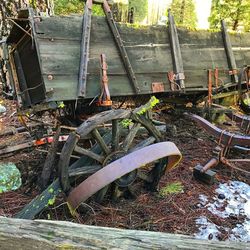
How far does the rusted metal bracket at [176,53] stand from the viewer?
17.5 feet

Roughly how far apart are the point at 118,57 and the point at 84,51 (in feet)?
2.07

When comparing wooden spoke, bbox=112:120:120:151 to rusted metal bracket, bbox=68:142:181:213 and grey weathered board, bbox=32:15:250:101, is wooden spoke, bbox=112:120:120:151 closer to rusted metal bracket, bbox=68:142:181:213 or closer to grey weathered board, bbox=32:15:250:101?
rusted metal bracket, bbox=68:142:181:213

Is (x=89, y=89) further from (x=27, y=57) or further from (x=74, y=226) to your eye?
(x=74, y=226)

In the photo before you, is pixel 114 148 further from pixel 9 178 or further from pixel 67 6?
pixel 67 6

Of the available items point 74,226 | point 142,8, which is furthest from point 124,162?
point 142,8

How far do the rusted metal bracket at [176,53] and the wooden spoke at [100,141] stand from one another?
8.28ft

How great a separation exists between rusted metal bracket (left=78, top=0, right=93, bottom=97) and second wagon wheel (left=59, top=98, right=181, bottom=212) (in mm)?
841

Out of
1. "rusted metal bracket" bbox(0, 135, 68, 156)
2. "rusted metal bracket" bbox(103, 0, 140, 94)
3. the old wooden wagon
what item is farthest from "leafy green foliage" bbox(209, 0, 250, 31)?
"rusted metal bracket" bbox(0, 135, 68, 156)

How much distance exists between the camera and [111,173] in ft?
9.27

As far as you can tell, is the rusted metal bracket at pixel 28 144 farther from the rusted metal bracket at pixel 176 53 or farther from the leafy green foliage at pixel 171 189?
the rusted metal bracket at pixel 176 53

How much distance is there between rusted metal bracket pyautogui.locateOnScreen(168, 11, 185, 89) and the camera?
534 centimetres

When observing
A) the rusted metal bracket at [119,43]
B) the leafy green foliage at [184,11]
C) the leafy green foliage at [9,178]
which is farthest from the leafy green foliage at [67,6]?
the leafy green foliage at [9,178]

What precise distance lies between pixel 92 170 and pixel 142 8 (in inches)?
851

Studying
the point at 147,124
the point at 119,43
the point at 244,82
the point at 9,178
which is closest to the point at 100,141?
the point at 147,124
